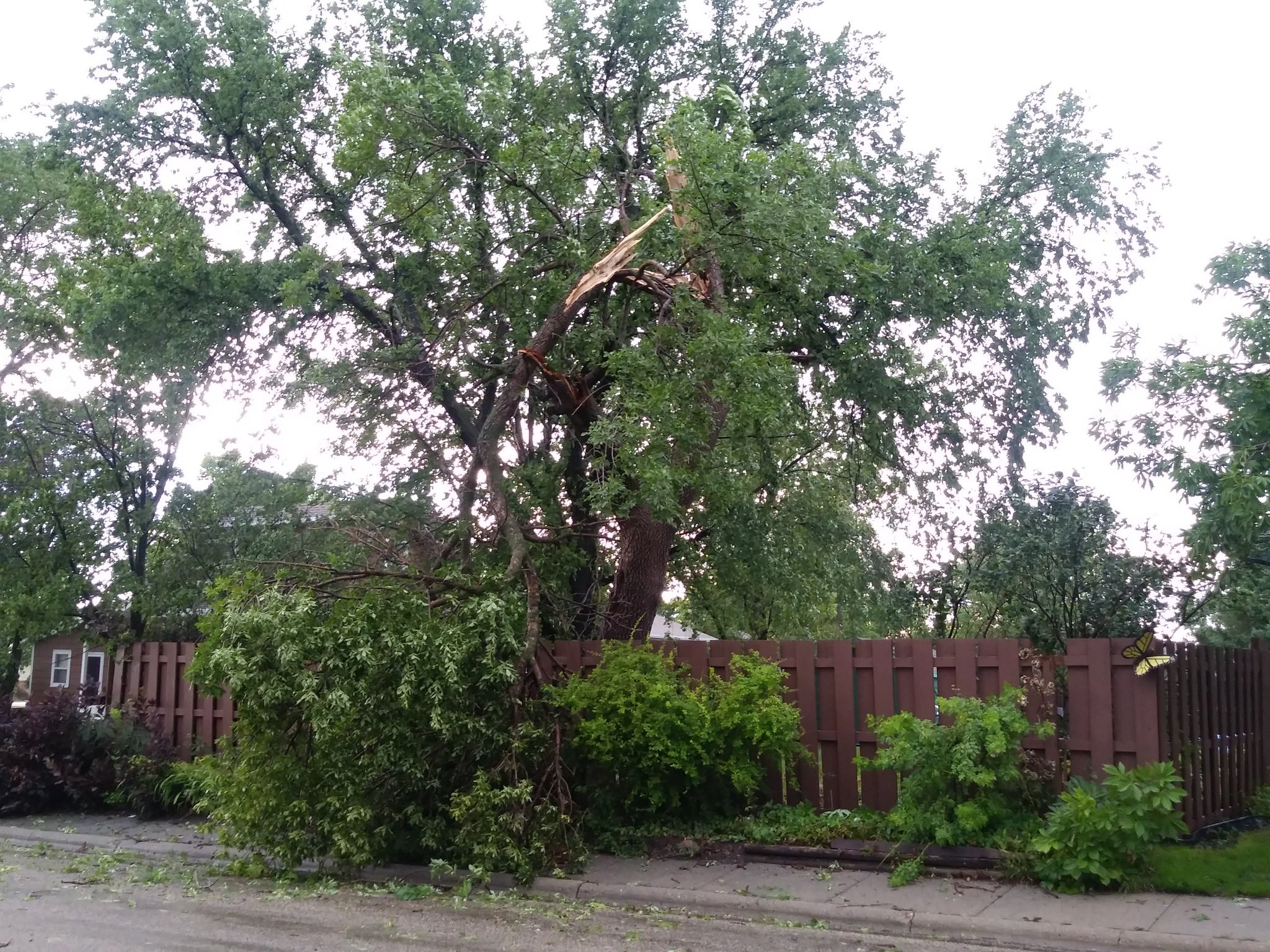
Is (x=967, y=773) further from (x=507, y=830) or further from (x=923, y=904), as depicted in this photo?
(x=507, y=830)

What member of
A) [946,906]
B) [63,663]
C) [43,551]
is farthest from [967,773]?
[63,663]

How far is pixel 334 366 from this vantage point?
14.0 m

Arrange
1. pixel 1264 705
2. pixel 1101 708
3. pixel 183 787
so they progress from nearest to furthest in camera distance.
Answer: pixel 1101 708 < pixel 1264 705 < pixel 183 787

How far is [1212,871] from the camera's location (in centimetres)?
808

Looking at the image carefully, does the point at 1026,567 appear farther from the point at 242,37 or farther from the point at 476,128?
the point at 242,37

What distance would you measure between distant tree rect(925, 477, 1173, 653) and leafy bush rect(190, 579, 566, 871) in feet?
18.7

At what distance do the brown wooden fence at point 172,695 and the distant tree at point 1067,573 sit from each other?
30.5ft

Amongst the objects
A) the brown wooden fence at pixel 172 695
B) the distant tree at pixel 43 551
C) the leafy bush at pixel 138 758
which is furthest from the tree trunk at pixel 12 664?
the leafy bush at pixel 138 758

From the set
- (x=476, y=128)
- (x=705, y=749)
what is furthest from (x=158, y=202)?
(x=705, y=749)

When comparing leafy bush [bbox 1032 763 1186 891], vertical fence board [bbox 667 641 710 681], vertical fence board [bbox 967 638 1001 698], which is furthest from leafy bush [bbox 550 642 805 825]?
leafy bush [bbox 1032 763 1186 891]

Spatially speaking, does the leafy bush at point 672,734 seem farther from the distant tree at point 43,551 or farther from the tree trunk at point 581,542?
the distant tree at point 43,551

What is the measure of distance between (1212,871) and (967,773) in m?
1.85

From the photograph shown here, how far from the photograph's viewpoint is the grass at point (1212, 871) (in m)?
7.86

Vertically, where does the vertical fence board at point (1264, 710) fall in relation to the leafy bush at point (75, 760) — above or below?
above
